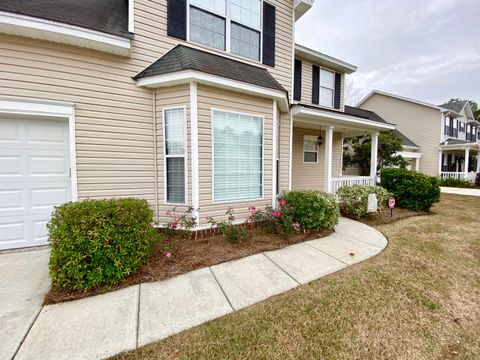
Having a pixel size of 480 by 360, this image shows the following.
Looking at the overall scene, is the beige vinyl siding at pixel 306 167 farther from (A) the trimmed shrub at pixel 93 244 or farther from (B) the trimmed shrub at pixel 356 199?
(A) the trimmed shrub at pixel 93 244

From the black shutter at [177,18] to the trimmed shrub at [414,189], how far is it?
869cm

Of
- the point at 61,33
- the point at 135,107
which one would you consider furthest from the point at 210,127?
the point at 61,33

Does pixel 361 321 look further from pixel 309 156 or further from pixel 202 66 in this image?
pixel 309 156

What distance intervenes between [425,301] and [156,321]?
3326 millimetres

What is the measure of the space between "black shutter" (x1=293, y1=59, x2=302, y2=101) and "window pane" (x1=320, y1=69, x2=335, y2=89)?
123 cm

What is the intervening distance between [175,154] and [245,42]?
12.2 ft

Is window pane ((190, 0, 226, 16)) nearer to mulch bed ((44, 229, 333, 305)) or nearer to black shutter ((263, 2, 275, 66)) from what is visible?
black shutter ((263, 2, 275, 66))

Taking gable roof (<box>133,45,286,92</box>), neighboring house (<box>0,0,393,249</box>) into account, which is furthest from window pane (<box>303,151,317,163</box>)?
gable roof (<box>133,45,286,92</box>)

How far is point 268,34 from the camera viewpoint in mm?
6012

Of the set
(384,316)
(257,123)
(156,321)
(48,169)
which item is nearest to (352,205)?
(257,123)

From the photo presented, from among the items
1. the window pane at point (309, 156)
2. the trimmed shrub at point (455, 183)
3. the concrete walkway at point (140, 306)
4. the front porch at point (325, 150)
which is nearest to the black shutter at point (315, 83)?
the front porch at point (325, 150)

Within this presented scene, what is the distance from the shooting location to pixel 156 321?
7.48ft

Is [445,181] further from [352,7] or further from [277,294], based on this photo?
[277,294]

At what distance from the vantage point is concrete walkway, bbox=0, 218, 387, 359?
198 centimetres
